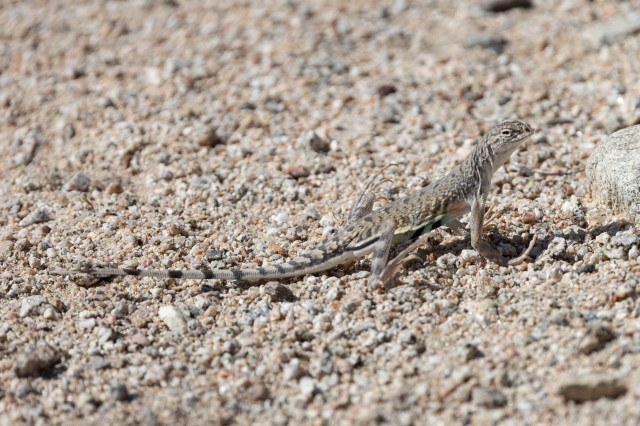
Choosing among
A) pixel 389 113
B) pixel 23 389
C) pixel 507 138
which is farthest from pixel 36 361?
pixel 389 113

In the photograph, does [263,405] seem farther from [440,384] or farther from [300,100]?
[300,100]

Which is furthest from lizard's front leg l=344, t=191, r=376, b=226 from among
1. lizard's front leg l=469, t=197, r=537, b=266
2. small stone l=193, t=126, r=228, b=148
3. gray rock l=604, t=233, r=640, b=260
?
small stone l=193, t=126, r=228, b=148

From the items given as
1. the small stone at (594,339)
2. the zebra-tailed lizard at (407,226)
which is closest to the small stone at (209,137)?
the zebra-tailed lizard at (407,226)

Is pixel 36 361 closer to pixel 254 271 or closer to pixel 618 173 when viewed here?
pixel 254 271

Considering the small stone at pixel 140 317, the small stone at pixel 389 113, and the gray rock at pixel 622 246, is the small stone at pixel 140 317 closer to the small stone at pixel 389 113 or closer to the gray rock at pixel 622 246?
the gray rock at pixel 622 246

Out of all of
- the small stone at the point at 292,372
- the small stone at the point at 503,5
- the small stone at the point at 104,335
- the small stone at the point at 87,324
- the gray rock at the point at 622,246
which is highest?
the small stone at the point at 87,324

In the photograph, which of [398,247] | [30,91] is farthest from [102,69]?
[398,247]

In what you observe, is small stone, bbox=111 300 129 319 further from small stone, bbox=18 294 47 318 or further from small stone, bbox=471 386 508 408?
small stone, bbox=471 386 508 408
